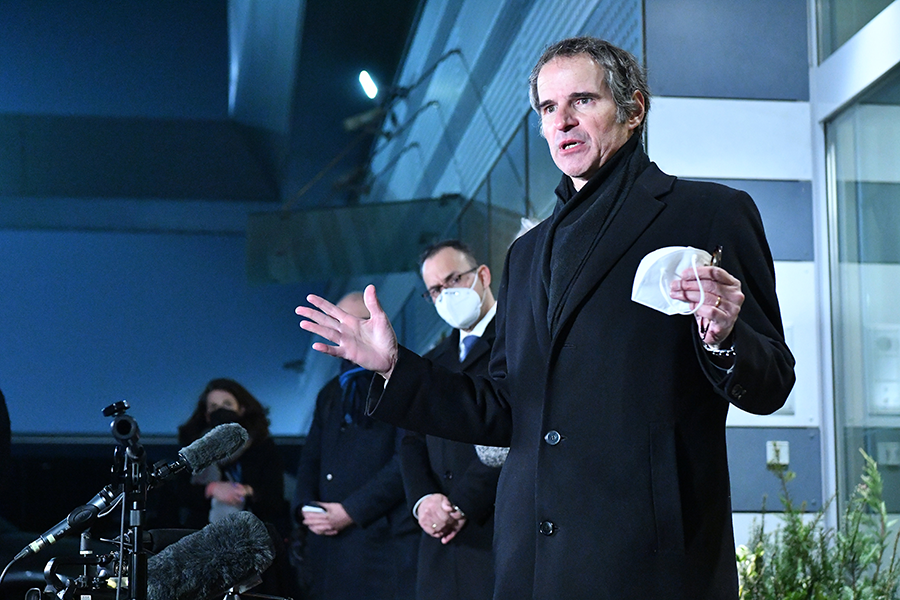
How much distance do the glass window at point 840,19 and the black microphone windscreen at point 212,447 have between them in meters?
2.61

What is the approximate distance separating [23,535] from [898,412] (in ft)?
11.5

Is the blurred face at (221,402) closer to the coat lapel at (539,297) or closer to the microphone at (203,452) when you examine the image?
the microphone at (203,452)

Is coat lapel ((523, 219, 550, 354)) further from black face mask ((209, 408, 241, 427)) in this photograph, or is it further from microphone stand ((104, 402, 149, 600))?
black face mask ((209, 408, 241, 427))

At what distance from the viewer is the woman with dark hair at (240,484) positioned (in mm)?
4336

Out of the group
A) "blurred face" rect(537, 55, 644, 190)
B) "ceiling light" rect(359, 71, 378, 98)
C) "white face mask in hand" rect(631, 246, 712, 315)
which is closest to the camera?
"white face mask in hand" rect(631, 246, 712, 315)

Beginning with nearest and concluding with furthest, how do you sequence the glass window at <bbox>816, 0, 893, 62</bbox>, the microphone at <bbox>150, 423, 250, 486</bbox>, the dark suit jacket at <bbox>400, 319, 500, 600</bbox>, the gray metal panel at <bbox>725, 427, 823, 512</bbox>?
the microphone at <bbox>150, 423, 250, 486</bbox>, the dark suit jacket at <bbox>400, 319, 500, 600</bbox>, the glass window at <bbox>816, 0, 893, 62</bbox>, the gray metal panel at <bbox>725, 427, 823, 512</bbox>

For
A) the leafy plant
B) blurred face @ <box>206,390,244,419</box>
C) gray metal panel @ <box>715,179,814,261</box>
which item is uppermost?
gray metal panel @ <box>715,179,814,261</box>

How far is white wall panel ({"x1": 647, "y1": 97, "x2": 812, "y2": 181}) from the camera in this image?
12.0 feet

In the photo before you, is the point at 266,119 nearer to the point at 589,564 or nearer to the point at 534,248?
the point at 534,248

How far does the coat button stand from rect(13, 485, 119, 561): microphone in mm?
900

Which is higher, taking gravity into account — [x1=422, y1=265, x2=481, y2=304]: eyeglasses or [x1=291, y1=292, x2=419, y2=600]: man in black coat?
[x1=422, y1=265, x2=481, y2=304]: eyeglasses

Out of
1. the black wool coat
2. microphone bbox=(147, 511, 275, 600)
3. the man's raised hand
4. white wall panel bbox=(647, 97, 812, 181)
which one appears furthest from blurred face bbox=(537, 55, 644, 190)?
the black wool coat

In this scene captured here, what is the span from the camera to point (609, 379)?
1.51 m

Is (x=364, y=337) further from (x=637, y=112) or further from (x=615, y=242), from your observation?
(x=637, y=112)
